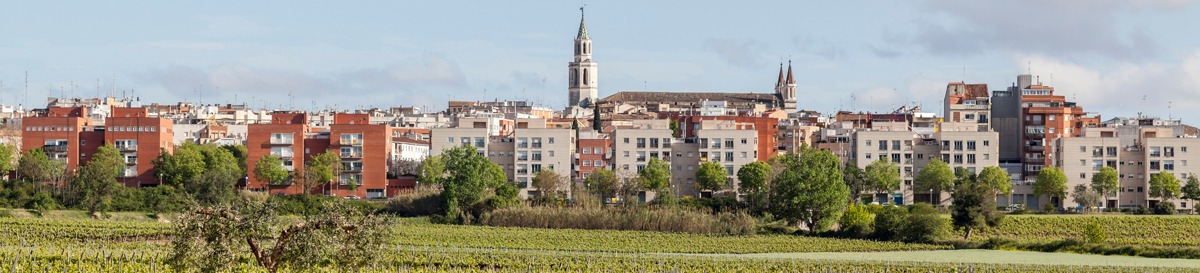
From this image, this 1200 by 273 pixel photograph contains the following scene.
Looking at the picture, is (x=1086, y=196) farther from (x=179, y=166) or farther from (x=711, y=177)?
(x=179, y=166)

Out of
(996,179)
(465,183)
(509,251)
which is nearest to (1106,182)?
(996,179)

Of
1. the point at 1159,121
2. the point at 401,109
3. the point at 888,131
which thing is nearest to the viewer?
the point at 888,131

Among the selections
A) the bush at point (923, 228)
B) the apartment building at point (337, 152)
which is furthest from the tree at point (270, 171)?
the bush at point (923, 228)

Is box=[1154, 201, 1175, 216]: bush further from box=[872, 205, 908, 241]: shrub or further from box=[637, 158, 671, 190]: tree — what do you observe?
box=[637, 158, 671, 190]: tree

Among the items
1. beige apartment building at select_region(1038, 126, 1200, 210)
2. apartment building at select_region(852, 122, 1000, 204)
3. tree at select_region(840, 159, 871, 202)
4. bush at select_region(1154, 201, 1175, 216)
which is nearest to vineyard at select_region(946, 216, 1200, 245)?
bush at select_region(1154, 201, 1175, 216)

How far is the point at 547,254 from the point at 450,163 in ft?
78.8

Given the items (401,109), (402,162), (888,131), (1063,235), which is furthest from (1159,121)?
(401,109)

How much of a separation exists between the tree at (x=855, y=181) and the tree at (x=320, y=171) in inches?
1473

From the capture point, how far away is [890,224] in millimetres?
75062

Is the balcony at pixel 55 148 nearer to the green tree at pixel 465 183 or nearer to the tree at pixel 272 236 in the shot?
the green tree at pixel 465 183

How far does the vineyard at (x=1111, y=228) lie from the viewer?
3162 inches

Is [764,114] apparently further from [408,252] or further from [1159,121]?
[408,252]

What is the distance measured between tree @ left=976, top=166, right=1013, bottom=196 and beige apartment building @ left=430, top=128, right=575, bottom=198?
3101 cm

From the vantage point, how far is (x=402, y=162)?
110 m
